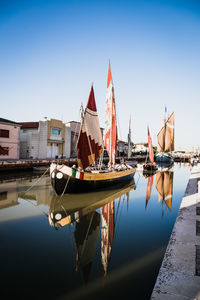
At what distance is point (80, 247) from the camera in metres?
6.47

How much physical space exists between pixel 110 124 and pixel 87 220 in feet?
36.7

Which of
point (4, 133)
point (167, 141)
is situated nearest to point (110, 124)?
point (4, 133)

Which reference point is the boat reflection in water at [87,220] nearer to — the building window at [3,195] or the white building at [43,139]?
the building window at [3,195]

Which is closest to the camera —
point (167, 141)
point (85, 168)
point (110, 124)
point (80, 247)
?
point (80, 247)

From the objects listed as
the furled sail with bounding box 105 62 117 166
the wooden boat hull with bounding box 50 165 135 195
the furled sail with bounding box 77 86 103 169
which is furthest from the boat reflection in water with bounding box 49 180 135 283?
the furled sail with bounding box 105 62 117 166

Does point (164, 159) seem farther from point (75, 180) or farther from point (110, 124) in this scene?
point (75, 180)

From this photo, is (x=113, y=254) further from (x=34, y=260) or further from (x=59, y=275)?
(x=34, y=260)

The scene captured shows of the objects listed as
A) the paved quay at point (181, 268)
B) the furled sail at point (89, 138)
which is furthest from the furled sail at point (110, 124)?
the paved quay at point (181, 268)

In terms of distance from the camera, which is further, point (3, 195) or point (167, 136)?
point (167, 136)

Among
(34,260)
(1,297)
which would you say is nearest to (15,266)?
(34,260)

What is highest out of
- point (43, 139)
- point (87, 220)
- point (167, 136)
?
A: point (167, 136)

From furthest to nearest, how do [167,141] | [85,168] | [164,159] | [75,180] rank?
[167,141] < [164,159] < [85,168] < [75,180]

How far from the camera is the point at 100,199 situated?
1312 centimetres

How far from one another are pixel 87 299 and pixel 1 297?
191 cm
